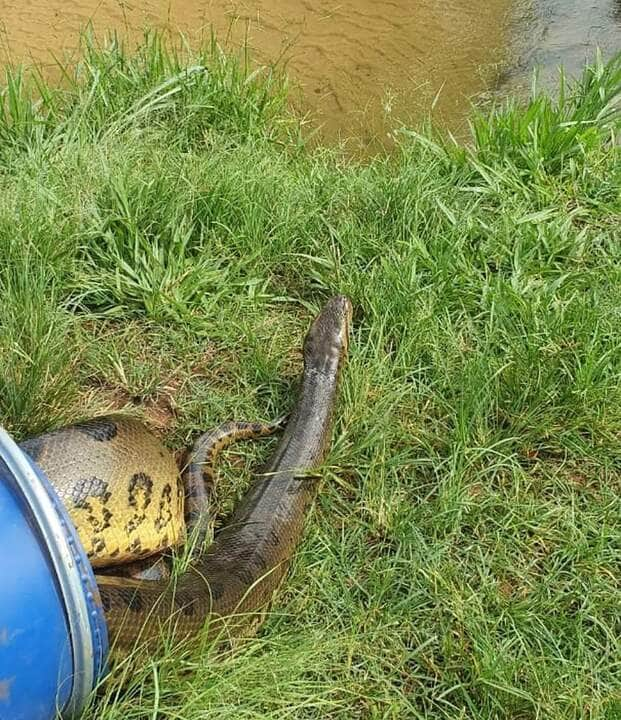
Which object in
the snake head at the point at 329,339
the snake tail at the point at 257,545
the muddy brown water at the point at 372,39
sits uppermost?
the muddy brown water at the point at 372,39

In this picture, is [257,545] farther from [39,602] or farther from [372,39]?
[372,39]

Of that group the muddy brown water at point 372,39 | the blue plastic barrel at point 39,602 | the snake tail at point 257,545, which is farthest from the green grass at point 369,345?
the muddy brown water at point 372,39

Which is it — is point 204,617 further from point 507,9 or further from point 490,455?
point 507,9

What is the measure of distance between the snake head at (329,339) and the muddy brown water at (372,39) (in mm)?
2406

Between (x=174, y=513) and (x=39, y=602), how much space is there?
1366 millimetres

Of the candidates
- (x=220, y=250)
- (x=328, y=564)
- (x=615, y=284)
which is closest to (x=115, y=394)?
(x=220, y=250)

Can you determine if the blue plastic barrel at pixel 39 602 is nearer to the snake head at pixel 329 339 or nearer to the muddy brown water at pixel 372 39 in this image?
the snake head at pixel 329 339

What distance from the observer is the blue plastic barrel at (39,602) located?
2.49 meters

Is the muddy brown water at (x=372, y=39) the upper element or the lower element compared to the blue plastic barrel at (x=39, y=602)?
upper

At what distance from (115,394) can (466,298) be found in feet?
6.30

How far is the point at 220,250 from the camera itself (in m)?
4.98

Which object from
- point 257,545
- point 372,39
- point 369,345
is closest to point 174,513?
point 257,545

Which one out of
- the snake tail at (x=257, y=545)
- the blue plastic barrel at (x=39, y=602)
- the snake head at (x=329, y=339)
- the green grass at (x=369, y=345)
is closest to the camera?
the blue plastic barrel at (x=39, y=602)

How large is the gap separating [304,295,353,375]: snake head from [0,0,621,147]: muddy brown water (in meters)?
2.41
